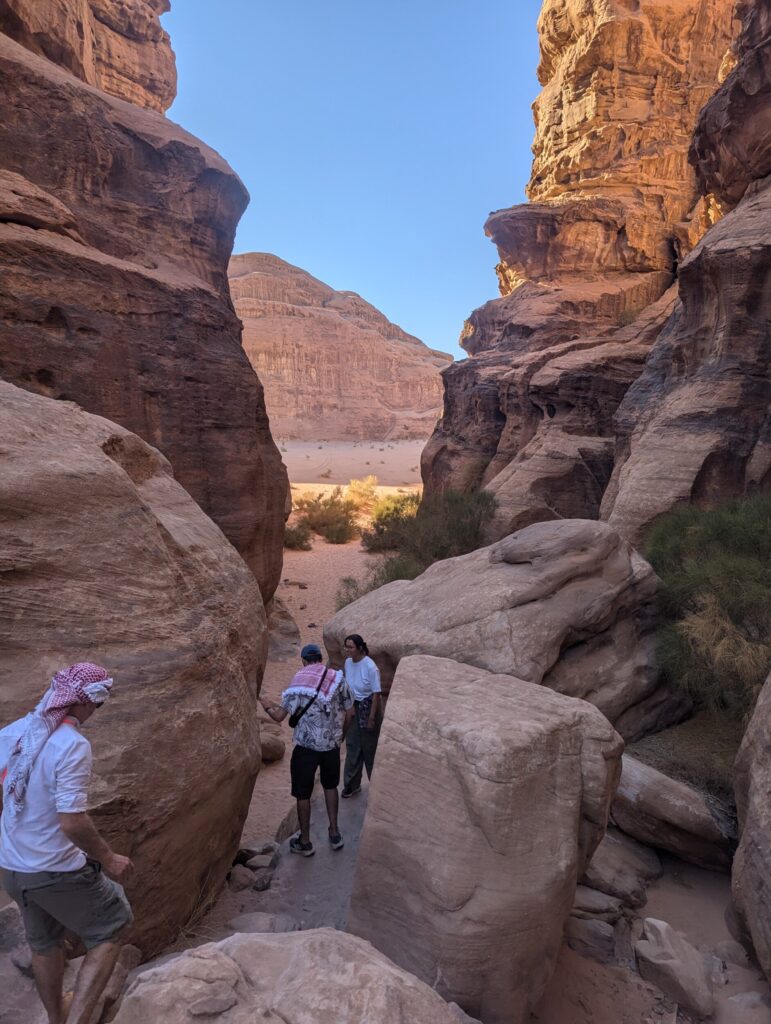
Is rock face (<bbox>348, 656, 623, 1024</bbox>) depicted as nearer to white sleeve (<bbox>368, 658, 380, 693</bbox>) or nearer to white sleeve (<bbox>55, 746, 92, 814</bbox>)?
white sleeve (<bbox>368, 658, 380, 693</bbox>)

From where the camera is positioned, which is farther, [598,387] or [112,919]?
[598,387]

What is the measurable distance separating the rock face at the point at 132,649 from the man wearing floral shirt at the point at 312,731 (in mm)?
424

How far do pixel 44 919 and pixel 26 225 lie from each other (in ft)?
25.1

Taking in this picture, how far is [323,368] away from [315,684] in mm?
56325

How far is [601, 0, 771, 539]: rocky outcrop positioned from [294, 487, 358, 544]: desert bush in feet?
34.4

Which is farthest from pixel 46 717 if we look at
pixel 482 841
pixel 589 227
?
pixel 589 227

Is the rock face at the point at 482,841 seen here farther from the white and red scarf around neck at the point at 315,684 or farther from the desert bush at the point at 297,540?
the desert bush at the point at 297,540

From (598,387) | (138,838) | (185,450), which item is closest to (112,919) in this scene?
(138,838)

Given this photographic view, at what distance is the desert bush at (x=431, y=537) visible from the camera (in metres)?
12.2

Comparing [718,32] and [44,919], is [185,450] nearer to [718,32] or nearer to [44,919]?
[44,919]

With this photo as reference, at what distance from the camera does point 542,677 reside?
5.51m

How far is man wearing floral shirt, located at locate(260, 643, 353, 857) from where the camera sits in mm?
4656

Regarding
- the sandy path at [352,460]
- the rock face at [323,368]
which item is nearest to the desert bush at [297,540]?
the sandy path at [352,460]

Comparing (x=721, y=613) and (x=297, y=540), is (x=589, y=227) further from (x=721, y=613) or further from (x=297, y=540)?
(x=721, y=613)
